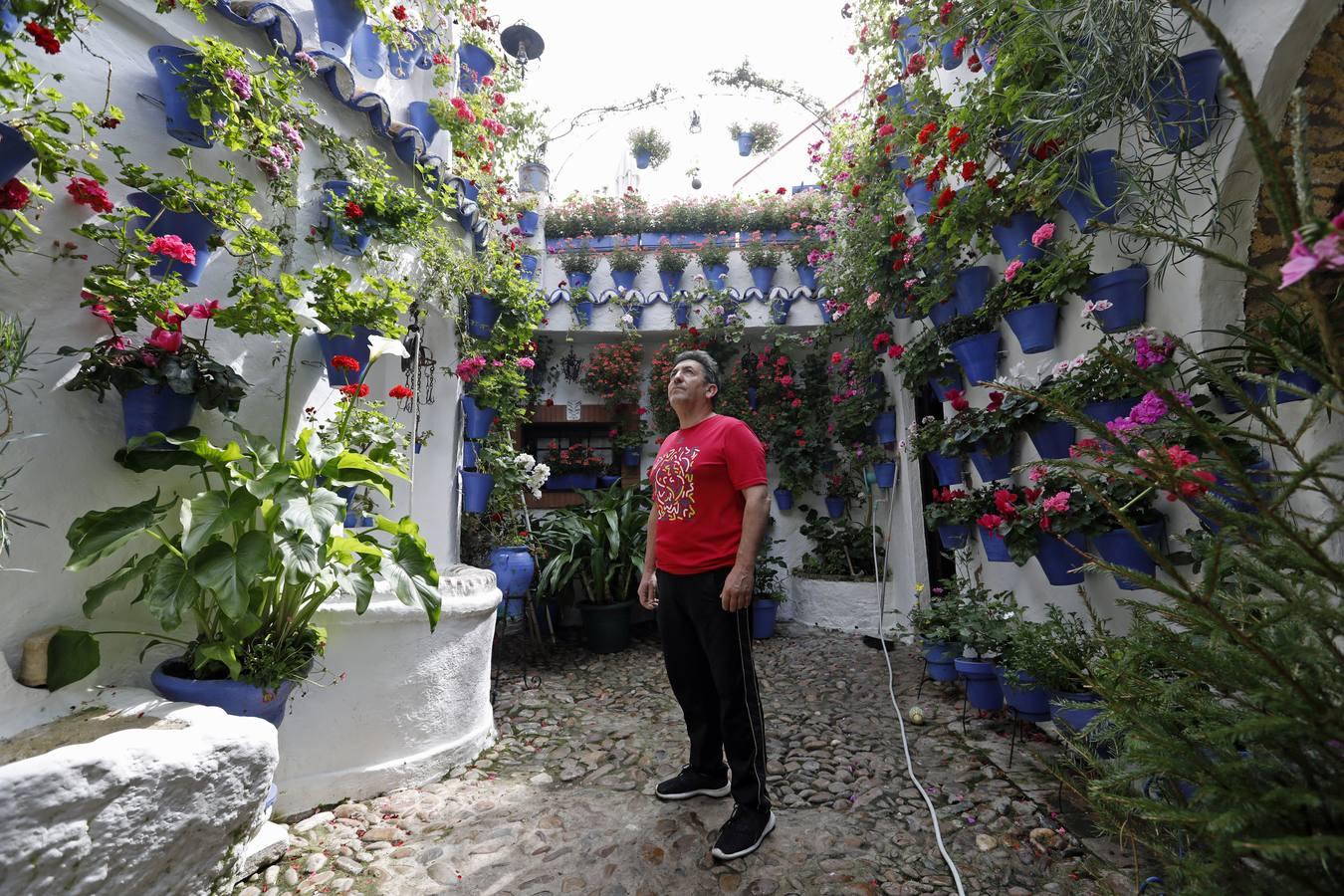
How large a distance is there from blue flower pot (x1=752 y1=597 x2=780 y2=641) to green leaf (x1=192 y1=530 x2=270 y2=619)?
410 cm

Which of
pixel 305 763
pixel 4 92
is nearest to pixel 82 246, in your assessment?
pixel 4 92

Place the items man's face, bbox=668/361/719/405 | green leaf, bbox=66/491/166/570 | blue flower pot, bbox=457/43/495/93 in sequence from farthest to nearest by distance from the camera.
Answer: blue flower pot, bbox=457/43/495/93
man's face, bbox=668/361/719/405
green leaf, bbox=66/491/166/570

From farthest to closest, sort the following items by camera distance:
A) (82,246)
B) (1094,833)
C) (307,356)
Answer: (307,356) → (1094,833) → (82,246)

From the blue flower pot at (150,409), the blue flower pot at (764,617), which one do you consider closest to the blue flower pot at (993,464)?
the blue flower pot at (764,617)

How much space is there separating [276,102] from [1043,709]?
13.7 feet

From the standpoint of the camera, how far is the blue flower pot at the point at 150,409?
1960 mm

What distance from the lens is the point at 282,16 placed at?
258 centimetres

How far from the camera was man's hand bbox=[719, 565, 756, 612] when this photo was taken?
83.8 inches

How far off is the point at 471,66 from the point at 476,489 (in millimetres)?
2968

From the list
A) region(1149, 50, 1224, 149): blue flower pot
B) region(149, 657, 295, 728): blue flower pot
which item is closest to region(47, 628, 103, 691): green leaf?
region(149, 657, 295, 728): blue flower pot

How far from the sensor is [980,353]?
3.29 m

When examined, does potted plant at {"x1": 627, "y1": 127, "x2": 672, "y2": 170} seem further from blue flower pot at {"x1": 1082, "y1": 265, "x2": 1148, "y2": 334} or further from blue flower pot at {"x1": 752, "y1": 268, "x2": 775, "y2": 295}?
blue flower pot at {"x1": 1082, "y1": 265, "x2": 1148, "y2": 334}

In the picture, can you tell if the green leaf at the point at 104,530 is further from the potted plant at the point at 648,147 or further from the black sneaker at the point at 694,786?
the potted plant at the point at 648,147

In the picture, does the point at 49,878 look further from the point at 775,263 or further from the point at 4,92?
the point at 775,263
